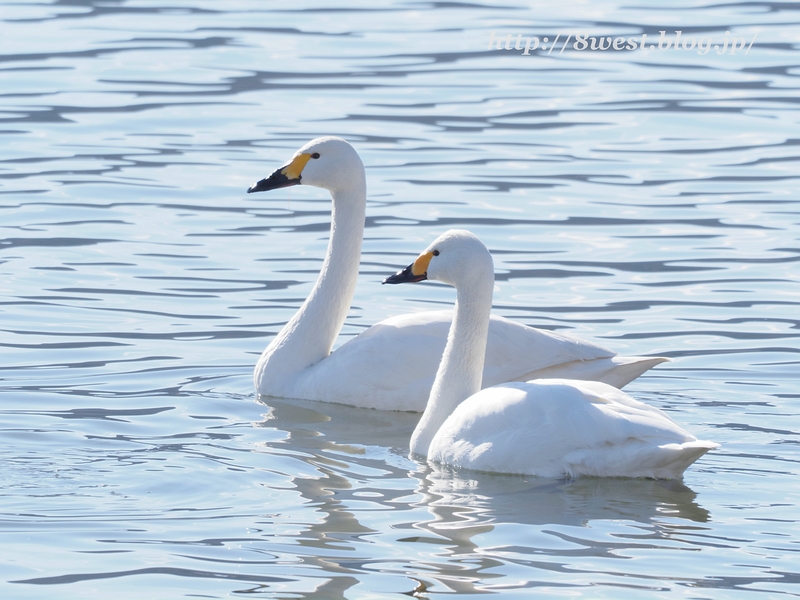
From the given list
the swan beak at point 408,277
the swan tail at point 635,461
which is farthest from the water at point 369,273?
the swan beak at point 408,277

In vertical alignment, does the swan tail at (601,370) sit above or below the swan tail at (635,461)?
above

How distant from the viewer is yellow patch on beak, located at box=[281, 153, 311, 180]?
10562mm

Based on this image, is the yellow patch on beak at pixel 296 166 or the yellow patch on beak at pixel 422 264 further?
the yellow patch on beak at pixel 296 166

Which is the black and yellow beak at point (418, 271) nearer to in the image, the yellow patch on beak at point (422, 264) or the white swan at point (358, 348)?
the yellow patch on beak at point (422, 264)

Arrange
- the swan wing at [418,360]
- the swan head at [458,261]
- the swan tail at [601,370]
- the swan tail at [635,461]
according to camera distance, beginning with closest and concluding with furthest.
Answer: the swan tail at [635,461], the swan head at [458,261], the swan tail at [601,370], the swan wing at [418,360]

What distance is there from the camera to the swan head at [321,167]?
10.6 m

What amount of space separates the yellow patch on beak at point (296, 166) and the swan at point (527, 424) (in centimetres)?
201

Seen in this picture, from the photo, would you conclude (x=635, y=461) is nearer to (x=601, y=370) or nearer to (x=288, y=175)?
(x=601, y=370)

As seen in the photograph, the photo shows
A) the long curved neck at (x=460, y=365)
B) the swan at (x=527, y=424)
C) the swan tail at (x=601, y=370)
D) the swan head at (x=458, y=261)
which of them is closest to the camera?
the swan at (x=527, y=424)

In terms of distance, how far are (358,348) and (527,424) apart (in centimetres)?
220

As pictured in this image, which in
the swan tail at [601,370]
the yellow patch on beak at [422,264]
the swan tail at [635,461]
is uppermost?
the yellow patch on beak at [422,264]

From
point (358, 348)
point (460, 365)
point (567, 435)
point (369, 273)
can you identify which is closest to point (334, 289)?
point (358, 348)

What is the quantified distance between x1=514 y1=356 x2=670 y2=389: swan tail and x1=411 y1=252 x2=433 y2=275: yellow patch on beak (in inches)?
47.1

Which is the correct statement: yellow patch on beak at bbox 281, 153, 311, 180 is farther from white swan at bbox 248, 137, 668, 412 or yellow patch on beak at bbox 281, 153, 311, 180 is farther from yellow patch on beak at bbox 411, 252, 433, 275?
yellow patch on beak at bbox 411, 252, 433, 275
